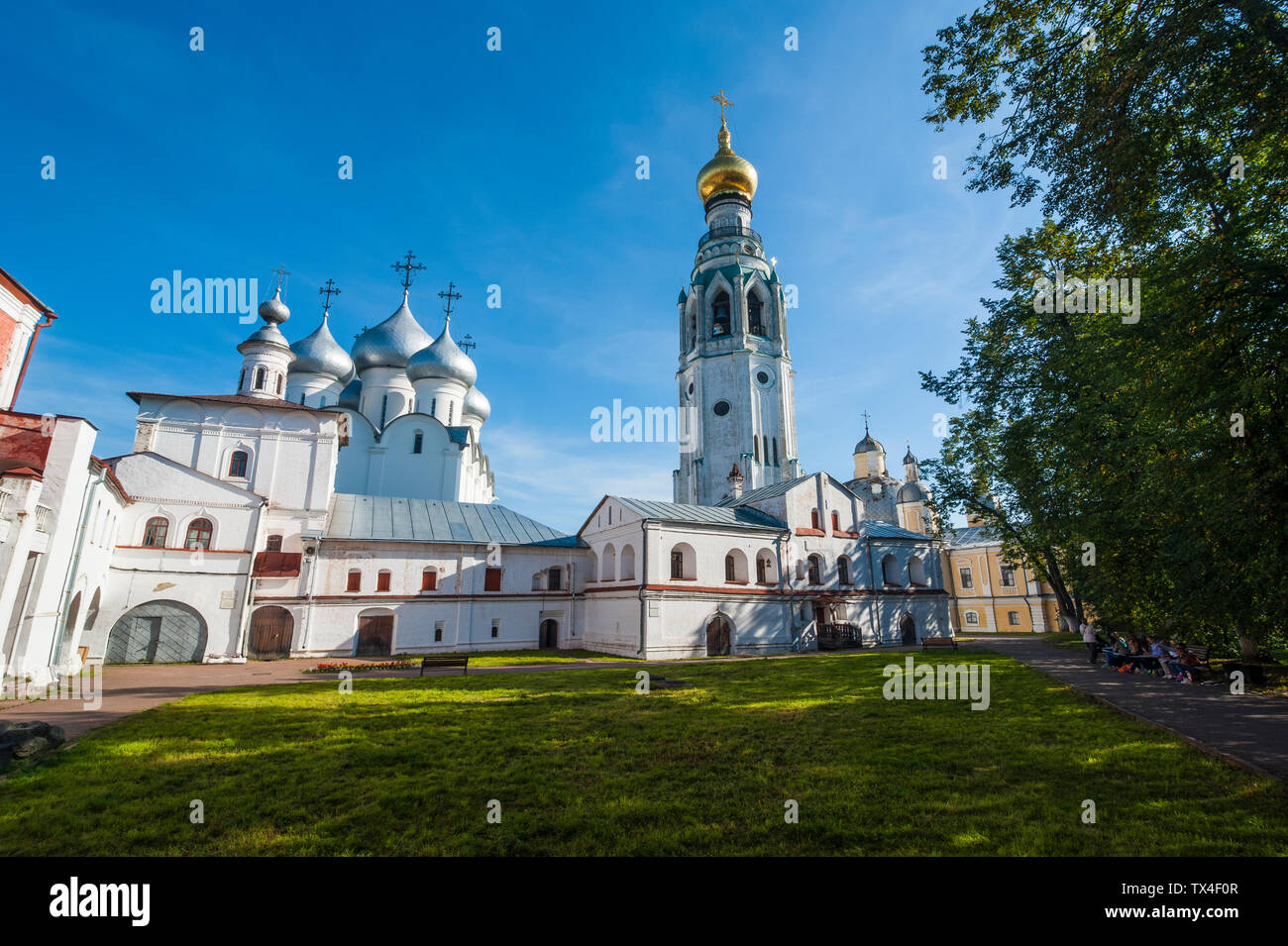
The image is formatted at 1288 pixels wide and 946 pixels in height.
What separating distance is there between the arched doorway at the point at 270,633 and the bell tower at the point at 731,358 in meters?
29.6

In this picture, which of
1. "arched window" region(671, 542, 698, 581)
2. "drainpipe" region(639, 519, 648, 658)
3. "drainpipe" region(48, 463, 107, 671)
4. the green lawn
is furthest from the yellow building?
"drainpipe" region(48, 463, 107, 671)

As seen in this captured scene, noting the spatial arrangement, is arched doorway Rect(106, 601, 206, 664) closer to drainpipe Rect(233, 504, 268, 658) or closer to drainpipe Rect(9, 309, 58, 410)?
drainpipe Rect(233, 504, 268, 658)

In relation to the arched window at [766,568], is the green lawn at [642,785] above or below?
below

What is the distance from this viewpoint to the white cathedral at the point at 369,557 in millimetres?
18328

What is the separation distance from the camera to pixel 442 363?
41.0m

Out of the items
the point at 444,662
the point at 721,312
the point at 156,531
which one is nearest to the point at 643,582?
the point at 444,662

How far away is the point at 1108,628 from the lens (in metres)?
21.5

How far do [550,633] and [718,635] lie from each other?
346 inches

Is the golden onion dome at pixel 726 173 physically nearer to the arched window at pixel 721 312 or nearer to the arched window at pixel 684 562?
the arched window at pixel 721 312

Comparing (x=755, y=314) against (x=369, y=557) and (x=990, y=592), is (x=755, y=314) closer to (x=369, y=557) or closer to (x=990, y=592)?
(x=990, y=592)

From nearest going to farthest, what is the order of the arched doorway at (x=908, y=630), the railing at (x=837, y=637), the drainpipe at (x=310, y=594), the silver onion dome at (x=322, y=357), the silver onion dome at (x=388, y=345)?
1. the drainpipe at (x=310, y=594)
2. the railing at (x=837, y=637)
3. the arched doorway at (x=908, y=630)
4. the silver onion dome at (x=322, y=357)
5. the silver onion dome at (x=388, y=345)

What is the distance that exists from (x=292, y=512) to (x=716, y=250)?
1568 inches

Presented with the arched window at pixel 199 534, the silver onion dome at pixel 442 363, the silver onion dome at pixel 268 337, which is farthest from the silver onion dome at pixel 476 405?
the arched window at pixel 199 534
